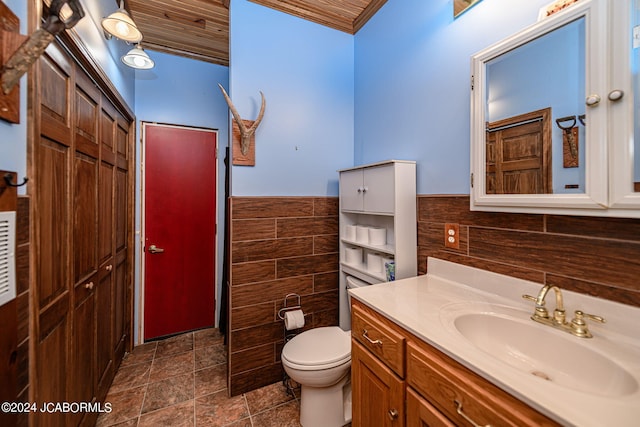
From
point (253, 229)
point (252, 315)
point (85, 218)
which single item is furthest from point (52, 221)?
point (252, 315)

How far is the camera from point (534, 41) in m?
0.98

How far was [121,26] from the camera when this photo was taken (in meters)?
1.51

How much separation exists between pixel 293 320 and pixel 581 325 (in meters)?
1.59

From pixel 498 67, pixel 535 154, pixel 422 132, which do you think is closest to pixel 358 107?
pixel 422 132

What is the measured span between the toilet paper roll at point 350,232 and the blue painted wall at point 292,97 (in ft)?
1.16

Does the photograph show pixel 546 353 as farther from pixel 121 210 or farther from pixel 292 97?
pixel 121 210

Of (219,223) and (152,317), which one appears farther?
(219,223)

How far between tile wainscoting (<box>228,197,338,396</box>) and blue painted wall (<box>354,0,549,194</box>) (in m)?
0.76

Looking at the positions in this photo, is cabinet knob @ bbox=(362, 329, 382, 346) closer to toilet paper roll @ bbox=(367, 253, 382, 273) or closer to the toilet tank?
toilet paper roll @ bbox=(367, 253, 382, 273)

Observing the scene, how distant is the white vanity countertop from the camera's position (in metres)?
0.57

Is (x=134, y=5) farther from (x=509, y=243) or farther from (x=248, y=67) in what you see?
(x=509, y=243)

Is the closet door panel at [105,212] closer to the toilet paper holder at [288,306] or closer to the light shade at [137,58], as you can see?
the light shade at [137,58]

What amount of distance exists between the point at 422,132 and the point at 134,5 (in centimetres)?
246

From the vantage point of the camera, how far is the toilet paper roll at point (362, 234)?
1.85 metres
